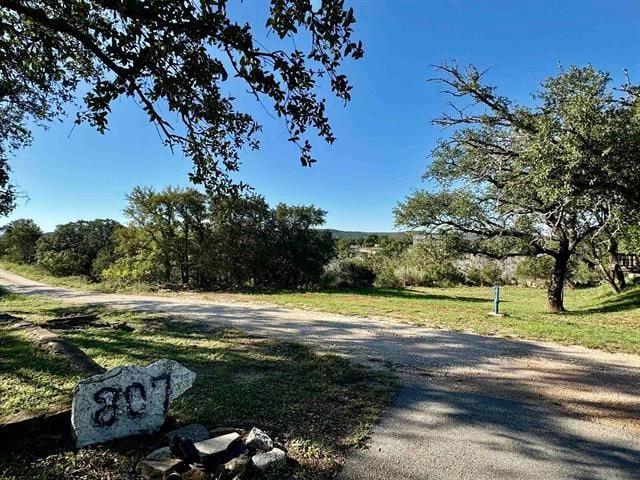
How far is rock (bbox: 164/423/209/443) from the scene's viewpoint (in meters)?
2.85

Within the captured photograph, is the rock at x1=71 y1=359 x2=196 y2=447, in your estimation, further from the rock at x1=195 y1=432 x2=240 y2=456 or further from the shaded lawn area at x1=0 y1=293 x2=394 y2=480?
the rock at x1=195 y1=432 x2=240 y2=456

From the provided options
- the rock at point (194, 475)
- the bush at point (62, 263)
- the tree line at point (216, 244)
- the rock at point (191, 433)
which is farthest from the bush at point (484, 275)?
the bush at point (62, 263)

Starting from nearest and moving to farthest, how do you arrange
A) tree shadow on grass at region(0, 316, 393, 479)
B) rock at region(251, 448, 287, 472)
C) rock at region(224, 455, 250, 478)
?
rock at region(224, 455, 250, 478) → rock at region(251, 448, 287, 472) → tree shadow on grass at region(0, 316, 393, 479)

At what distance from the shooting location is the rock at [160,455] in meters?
2.50

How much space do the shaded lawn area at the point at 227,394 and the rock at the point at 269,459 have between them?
0.38 ft

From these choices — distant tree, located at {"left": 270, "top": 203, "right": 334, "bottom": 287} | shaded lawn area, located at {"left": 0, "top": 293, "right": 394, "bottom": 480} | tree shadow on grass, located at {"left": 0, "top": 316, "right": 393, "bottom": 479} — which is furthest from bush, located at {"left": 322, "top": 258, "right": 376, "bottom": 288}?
tree shadow on grass, located at {"left": 0, "top": 316, "right": 393, "bottom": 479}

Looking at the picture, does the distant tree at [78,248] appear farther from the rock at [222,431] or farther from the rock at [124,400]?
the rock at [222,431]

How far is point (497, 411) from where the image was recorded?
3662mm

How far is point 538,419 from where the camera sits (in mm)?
3498

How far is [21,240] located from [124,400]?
1913 inches

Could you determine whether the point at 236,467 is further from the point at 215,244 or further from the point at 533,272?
the point at 533,272

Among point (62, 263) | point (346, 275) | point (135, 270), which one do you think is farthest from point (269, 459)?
point (62, 263)

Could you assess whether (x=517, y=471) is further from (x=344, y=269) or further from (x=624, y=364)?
(x=344, y=269)

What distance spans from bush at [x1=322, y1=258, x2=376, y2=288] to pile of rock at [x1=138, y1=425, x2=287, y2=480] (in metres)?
17.5
